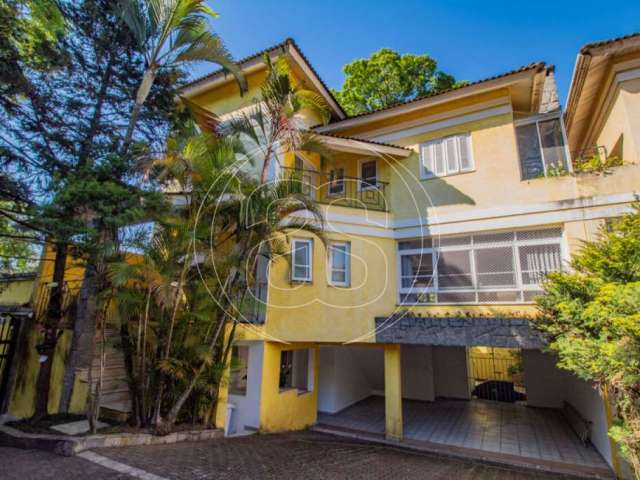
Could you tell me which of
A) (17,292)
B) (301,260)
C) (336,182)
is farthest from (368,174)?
(17,292)

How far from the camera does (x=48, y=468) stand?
5.51 m

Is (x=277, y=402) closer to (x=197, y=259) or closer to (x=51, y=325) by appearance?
(x=197, y=259)

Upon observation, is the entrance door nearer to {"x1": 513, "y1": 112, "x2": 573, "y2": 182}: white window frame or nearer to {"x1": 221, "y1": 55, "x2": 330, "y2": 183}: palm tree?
{"x1": 513, "y1": 112, "x2": 573, "y2": 182}: white window frame

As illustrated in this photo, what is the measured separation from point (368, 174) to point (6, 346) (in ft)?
45.0

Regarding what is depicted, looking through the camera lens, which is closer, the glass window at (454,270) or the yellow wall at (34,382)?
the yellow wall at (34,382)

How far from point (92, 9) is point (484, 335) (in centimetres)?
1456

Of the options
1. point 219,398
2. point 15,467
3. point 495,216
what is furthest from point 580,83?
point 15,467

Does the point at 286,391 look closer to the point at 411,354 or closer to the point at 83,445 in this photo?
the point at 83,445

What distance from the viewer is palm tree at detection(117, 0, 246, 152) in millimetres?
9078

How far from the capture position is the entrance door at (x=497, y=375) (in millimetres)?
15211

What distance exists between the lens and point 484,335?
8.90 metres

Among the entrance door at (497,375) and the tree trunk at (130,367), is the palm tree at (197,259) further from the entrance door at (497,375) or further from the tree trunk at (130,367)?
the entrance door at (497,375)

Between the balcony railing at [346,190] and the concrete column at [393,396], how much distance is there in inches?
197

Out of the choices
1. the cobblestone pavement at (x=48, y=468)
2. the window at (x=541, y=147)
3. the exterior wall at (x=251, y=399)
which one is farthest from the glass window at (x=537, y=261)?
the cobblestone pavement at (x=48, y=468)
